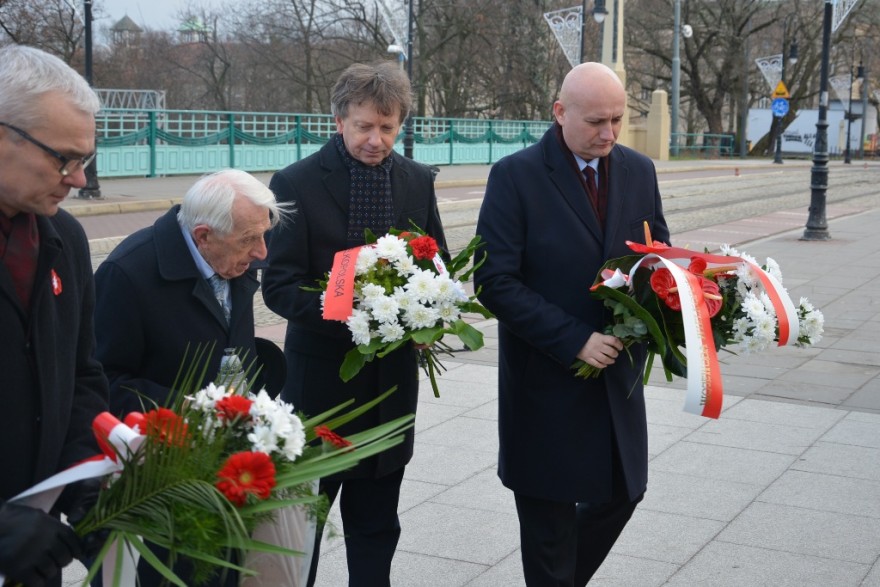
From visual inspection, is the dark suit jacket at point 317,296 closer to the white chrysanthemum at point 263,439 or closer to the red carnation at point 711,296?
the red carnation at point 711,296

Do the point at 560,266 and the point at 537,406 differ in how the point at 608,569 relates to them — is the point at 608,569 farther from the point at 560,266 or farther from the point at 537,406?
the point at 560,266

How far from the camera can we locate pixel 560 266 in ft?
11.9

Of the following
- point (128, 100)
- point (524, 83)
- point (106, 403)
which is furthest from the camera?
point (524, 83)

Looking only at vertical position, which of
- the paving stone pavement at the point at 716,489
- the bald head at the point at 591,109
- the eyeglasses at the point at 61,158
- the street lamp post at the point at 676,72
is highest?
the street lamp post at the point at 676,72

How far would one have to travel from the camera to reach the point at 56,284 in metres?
2.41

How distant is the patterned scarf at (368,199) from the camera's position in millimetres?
3770

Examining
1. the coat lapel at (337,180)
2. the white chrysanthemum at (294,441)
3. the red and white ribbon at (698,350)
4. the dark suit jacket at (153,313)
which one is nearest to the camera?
the white chrysanthemum at (294,441)

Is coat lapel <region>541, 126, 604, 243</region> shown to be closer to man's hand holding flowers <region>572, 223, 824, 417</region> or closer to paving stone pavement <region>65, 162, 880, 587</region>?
man's hand holding flowers <region>572, 223, 824, 417</region>

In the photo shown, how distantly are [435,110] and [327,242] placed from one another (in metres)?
43.8

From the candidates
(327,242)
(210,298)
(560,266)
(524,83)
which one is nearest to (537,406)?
(560,266)

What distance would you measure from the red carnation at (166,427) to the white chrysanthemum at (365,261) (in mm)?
1295

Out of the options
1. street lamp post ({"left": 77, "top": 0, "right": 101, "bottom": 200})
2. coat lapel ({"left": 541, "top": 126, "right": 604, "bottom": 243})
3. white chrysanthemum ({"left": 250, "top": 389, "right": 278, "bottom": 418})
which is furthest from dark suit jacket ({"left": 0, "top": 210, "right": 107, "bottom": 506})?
street lamp post ({"left": 77, "top": 0, "right": 101, "bottom": 200})

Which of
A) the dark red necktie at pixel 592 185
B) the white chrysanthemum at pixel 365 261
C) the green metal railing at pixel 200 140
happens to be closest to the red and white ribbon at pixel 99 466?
the white chrysanthemum at pixel 365 261

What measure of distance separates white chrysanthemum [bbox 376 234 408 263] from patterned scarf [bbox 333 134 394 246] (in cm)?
33
